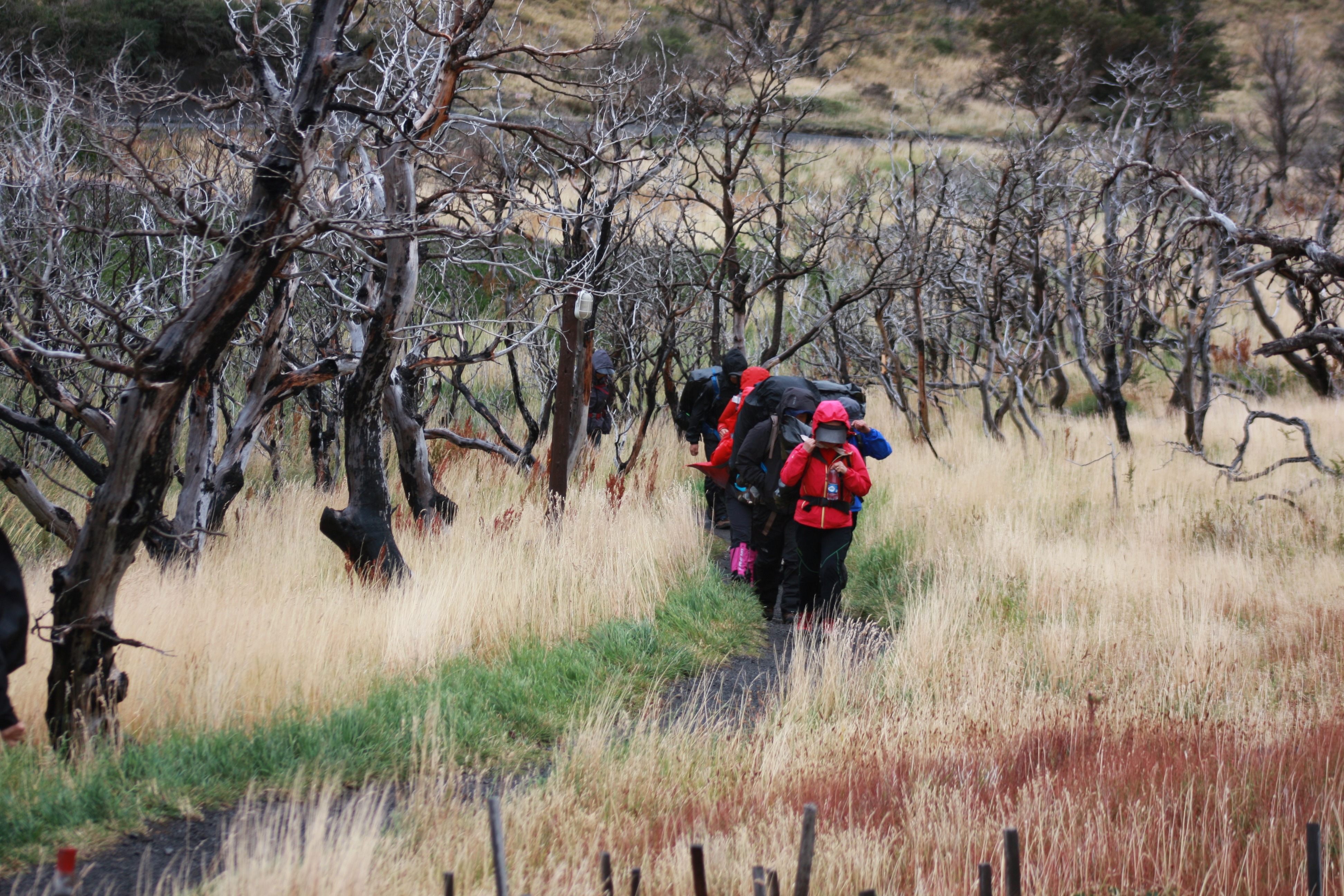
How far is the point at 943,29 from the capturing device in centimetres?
5166

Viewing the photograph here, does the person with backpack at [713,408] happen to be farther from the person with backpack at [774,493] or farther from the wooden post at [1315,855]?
the wooden post at [1315,855]

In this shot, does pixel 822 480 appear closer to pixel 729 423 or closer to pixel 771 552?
pixel 771 552

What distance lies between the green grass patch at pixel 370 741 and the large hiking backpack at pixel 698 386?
9.83 feet

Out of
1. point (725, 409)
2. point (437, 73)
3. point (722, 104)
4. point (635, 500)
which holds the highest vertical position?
point (722, 104)

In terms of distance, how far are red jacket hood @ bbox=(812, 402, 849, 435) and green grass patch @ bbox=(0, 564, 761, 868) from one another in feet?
5.08

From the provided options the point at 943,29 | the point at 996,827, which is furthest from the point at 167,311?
the point at 943,29

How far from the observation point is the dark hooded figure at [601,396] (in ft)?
34.6

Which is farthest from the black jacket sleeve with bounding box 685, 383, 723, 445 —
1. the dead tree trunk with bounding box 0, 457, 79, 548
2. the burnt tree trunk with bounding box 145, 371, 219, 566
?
the dead tree trunk with bounding box 0, 457, 79, 548

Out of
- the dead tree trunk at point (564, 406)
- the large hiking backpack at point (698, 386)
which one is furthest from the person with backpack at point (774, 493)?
the large hiking backpack at point (698, 386)

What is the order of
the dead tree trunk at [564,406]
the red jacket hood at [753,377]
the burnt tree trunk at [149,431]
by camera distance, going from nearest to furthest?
the burnt tree trunk at [149,431], the red jacket hood at [753,377], the dead tree trunk at [564,406]

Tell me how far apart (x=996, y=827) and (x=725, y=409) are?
16.8ft

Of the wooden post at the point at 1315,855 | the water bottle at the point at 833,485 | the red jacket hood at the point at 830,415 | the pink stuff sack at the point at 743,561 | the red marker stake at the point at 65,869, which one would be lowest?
the pink stuff sack at the point at 743,561

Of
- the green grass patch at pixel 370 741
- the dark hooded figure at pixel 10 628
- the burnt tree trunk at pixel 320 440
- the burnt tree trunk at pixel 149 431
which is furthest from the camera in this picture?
the burnt tree trunk at pixel 320 440

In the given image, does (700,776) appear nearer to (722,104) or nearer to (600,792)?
(600,792)
